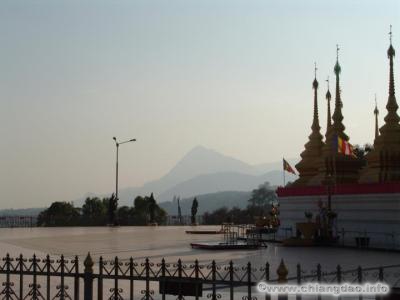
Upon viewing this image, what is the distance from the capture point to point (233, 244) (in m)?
34.8

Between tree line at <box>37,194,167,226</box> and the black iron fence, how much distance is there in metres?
43.9

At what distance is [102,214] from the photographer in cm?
7756

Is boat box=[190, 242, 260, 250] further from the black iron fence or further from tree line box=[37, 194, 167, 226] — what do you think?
tree line box=[37, 194, 167, 226]

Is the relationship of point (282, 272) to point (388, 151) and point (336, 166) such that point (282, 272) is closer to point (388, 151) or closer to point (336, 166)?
point (388, 151)

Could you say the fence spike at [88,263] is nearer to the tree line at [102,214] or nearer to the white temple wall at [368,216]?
the white temple wall at [368,216]

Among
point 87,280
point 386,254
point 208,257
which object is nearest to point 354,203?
point 386,254

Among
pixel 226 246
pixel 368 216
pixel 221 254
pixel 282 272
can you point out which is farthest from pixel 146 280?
pixel 368 216

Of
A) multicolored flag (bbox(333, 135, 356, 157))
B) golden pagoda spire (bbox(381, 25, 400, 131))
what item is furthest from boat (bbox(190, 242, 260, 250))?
golden pagoda spire (bbox(381, 25, 400, 131))

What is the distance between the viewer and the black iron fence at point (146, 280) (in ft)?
40.7

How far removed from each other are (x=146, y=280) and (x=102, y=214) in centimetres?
6612

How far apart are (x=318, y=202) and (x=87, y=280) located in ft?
92.8

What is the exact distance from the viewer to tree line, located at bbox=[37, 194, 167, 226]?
65794 mm

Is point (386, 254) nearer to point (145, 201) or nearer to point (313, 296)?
point (313, 296)

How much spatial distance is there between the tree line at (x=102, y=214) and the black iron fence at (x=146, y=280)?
43946 millimetres
